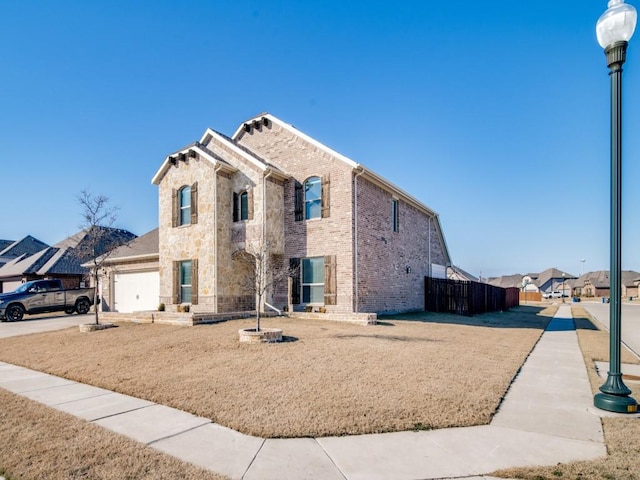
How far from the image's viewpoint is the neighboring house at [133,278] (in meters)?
19.5

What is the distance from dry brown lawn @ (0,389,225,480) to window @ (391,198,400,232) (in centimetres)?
1516

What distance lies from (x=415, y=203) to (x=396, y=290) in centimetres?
517

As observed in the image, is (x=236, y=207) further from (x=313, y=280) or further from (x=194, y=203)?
(x=313, y=280)

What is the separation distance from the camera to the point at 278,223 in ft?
53.1

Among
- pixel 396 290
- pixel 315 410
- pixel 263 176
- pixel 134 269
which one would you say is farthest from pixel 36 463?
pixel 134 269

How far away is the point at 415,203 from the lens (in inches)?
805

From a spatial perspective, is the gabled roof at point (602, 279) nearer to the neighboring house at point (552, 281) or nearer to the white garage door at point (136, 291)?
the neighboring house at point (552, 281)

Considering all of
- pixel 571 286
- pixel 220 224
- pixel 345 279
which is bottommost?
pixel 571 286

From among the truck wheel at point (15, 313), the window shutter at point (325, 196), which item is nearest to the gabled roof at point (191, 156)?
the window shutter at point (325, 196)

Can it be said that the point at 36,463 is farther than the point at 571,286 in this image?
No

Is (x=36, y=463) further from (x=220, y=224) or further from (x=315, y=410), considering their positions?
(x=220, y=224)

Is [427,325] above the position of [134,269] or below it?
below

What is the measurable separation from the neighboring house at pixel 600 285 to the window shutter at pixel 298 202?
286 feet

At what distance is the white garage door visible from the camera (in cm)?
1941
